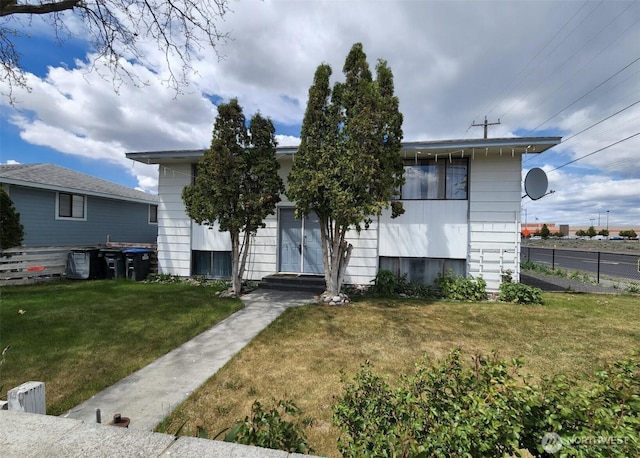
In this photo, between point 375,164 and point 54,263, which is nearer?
point 375,164

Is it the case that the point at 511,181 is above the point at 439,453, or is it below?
above

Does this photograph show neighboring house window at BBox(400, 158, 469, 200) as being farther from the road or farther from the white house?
the road

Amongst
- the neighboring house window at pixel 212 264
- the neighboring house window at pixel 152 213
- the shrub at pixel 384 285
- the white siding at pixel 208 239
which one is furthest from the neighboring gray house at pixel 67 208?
the shrub at pixel 384 285

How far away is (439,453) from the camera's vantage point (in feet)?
3.87

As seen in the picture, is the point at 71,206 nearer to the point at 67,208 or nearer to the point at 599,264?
the point at 67,208

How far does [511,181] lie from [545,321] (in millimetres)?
3754

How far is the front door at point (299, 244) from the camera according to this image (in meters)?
8.65

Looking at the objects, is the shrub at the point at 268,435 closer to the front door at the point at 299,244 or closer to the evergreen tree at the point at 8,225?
the front door at the point at 299,244

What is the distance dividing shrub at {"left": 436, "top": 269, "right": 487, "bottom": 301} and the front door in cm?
346

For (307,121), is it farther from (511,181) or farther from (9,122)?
(9,122)

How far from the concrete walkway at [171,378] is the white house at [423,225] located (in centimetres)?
335

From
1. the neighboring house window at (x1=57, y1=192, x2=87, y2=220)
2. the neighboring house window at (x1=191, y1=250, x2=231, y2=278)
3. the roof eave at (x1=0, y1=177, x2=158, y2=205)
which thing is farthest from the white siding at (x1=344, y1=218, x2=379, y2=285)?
the neighboring house window at (x1=57, y1=192, x2=87, y2=220)

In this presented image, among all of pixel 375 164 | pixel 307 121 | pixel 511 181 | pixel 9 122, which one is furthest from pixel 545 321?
pixel 9 122

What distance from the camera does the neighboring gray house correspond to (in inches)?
395
